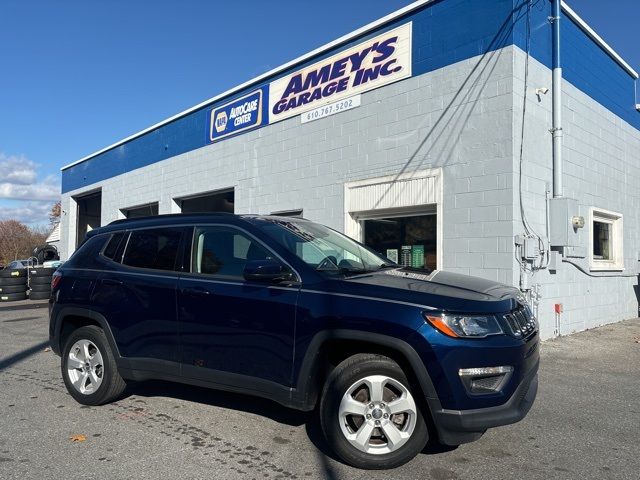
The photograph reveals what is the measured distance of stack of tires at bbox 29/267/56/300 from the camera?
57.4ft

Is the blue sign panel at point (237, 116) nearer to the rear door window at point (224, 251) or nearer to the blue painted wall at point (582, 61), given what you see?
the blue painted wall at point (582, 61)

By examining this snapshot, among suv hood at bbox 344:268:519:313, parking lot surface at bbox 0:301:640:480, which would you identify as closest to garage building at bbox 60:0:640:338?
parking lot surface at bbox 0:301:640:480

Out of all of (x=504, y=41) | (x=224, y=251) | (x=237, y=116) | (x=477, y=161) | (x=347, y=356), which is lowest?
(x=347, y=356)

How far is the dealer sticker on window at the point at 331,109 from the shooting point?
1119 centimetres

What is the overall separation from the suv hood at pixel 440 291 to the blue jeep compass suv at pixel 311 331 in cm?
1

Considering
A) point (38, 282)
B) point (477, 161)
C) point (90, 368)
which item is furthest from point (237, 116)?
point (90, 368)

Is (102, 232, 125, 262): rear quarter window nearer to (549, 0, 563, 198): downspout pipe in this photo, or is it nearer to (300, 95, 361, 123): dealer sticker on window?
(300, 95, 361, 123): dealer sticker on window

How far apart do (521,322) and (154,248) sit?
11.1 ft

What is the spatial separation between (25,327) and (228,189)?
6.17 meters

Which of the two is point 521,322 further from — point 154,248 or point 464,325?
point 154,248

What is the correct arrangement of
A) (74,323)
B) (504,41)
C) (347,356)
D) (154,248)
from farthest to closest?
(504,41)
(74,323)
(154,248)
(347,356)

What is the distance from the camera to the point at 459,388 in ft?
11.6

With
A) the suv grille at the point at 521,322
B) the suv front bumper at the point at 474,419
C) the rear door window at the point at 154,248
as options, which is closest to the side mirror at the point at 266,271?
the rear door window at the point at 154,248

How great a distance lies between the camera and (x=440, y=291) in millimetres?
3814
